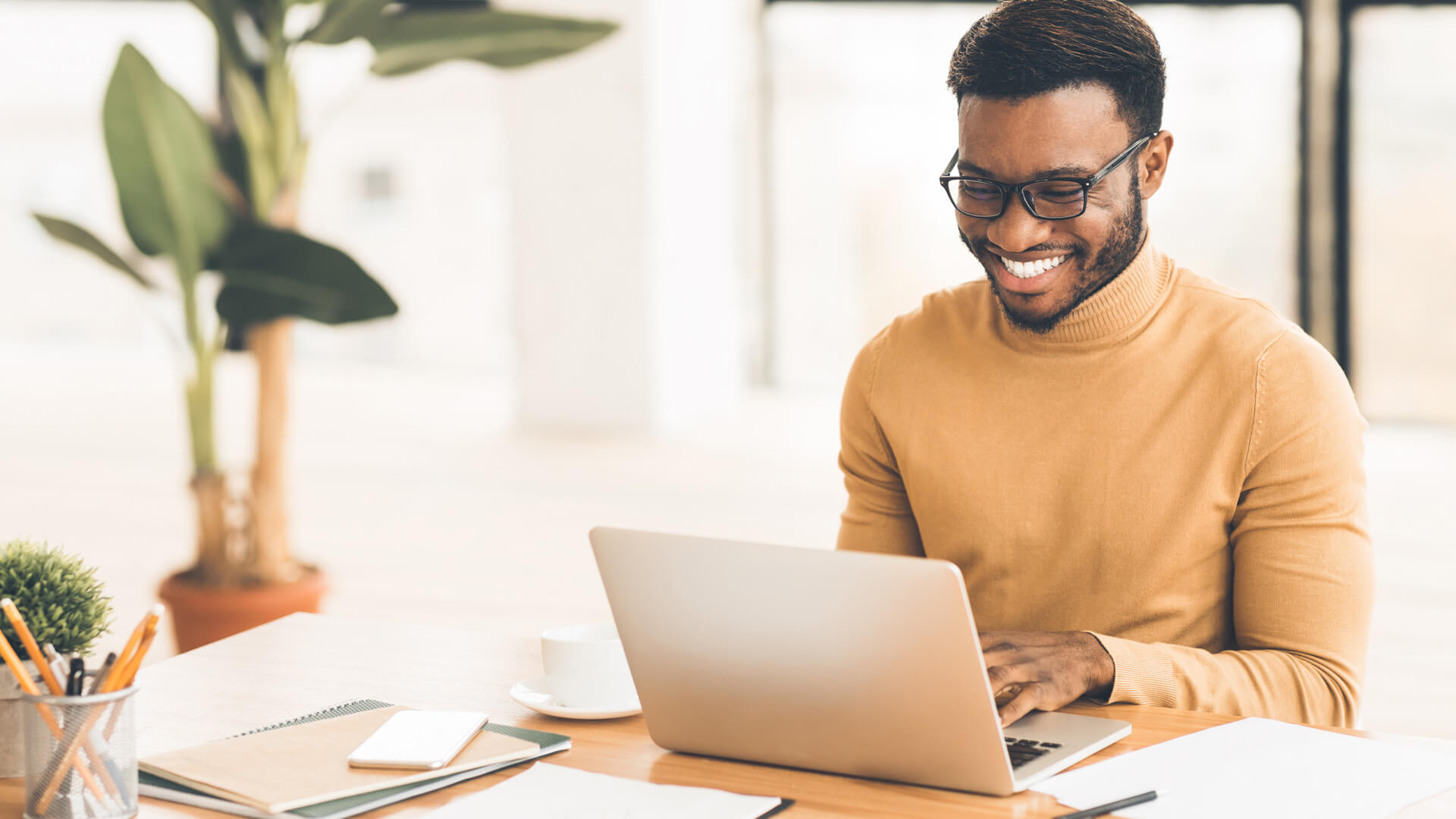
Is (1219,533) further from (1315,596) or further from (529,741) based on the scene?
(529,741)

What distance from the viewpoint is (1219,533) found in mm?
1495

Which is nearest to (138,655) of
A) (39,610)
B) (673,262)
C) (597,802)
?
(39,610)

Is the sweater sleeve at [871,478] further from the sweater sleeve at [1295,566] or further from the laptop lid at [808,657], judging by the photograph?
the laptop lid at [808,657]

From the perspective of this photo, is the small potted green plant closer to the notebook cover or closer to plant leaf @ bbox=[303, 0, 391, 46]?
the notebook cover

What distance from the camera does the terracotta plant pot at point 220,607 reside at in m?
2.74

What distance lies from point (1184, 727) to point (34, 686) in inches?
34.4

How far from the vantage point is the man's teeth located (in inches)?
58.2

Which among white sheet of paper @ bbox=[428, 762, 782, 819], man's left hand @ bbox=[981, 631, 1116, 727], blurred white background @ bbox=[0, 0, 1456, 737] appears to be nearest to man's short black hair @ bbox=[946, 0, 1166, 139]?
man's left hand @ bbox=[981, 631, 1116, 727]

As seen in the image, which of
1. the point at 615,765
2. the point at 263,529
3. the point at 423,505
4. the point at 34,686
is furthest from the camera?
the point at 423,505

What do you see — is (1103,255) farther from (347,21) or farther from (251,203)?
(251,203)

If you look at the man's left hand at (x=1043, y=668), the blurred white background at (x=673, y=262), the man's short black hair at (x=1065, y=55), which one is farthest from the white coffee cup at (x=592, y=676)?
the blurred white background at (x=673, y=262)

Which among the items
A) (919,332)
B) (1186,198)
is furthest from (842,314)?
(919,332)

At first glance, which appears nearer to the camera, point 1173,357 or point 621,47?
point 1173,357

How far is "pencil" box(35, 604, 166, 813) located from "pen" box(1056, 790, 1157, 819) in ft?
2.07
